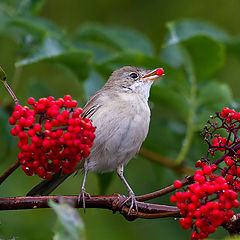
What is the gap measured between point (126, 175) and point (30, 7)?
2108 millimetres

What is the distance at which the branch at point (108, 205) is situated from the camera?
2.72 meters

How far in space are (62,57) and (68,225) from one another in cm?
253

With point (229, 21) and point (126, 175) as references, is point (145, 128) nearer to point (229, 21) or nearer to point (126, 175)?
point (126, 175)

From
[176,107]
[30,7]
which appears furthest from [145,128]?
[30,7]

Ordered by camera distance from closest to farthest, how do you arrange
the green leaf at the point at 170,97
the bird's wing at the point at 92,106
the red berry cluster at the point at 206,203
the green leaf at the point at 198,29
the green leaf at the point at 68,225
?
the green leaf at the point at 68,225 < the red berry cluster at the point at 206,203 < the bird's wing at the point at 92,106 < the green leaf at the point at 170,97 < the green leaf at the point at 198,29

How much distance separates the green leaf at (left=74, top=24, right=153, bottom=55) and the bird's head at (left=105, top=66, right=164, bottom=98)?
0.24 metres

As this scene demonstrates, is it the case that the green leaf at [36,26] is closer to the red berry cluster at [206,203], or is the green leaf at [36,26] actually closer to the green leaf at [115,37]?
the green leaf at [115,37]

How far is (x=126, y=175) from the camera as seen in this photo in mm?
5461

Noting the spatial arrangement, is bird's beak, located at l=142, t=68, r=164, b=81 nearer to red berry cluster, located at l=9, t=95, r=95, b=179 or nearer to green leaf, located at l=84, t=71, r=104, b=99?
green leaf, located at l=84, t=71, r=104, b=99

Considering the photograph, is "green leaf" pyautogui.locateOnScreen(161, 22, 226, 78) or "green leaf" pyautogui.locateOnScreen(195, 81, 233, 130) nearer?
"green leaf" pyautogui.locateOnScreen(161, 22, 226, 78)

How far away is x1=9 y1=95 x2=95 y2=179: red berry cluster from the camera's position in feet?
8.59

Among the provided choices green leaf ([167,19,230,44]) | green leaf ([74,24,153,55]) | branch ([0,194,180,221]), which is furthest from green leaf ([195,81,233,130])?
branch ([0,194,180,221])

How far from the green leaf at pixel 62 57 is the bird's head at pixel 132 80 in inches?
19.1

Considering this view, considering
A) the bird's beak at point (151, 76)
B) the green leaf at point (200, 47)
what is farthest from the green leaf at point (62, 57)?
the green leaf at point (200, 47)
